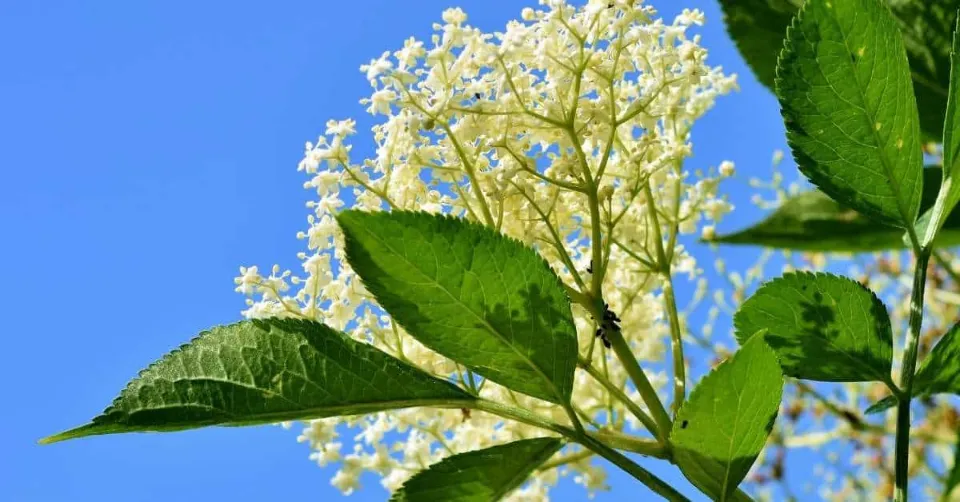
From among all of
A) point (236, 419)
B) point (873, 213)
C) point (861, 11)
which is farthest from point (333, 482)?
point (861, 11)

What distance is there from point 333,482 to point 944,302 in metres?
2.86

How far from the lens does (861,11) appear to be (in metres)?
1.15

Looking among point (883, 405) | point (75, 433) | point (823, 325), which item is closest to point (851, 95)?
point (823, 325)

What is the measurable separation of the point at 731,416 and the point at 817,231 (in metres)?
1.00

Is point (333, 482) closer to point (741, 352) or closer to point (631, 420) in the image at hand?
point (631, 420)

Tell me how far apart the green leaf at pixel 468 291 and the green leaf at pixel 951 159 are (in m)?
0.49

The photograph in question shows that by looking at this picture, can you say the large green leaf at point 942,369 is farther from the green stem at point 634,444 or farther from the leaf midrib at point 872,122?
the green stem at point 634,444

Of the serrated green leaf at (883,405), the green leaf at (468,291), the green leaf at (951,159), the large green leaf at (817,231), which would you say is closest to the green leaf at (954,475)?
the serrated green leaf at (883,405)

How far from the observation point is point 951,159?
3.87ft

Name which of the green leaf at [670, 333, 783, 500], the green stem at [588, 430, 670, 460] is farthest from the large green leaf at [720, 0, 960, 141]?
the green leaf at [670, 333, 783, 500]

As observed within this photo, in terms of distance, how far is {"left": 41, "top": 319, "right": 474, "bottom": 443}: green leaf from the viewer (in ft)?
3.57

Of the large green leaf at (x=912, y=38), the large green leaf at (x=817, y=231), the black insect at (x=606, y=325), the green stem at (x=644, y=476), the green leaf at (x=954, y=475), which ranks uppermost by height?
the large green leaf at (x=912, y=38)

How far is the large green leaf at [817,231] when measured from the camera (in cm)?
186

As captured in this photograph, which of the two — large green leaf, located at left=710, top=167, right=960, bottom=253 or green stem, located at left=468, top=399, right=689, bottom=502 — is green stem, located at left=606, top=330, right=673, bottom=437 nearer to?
green stem, located at left=468, top=399, right=689, bottom=502
